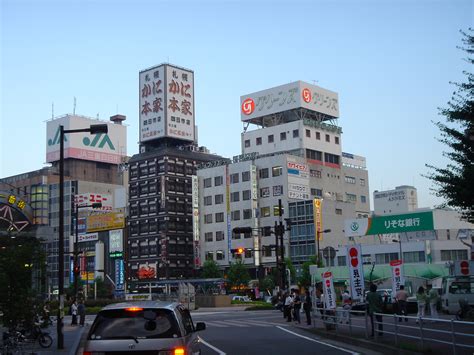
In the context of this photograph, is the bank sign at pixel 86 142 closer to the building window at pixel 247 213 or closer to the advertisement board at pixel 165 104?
the advertisement board at pixel 165 104

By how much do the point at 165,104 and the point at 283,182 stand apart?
33269mm

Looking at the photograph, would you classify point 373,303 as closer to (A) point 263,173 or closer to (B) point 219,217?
(A) point 263,173

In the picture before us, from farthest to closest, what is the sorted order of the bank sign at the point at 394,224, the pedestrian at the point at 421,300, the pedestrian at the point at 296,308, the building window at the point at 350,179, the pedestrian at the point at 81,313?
1. the building window at the point at 350,179
2. the bank sign at the point at 394,224
3. the pedestrian at the point at 81,313
4. the pedestrian at the point at 296,308
5. the pedestrian at the point at 421,300

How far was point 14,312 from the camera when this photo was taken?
19.4m

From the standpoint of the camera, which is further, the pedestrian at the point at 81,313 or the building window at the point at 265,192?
the building window at the point at 265,192

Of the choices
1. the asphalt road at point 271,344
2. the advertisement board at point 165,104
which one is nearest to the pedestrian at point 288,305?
the asphalt road at point 271,344

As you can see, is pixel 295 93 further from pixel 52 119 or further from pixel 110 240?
pixel 52 119

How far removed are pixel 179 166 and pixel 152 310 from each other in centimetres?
11527

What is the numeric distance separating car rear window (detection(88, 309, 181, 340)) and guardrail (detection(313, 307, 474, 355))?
624 centimetres

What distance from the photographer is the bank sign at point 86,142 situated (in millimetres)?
159375

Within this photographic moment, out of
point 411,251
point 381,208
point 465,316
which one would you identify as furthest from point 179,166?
point 465,316

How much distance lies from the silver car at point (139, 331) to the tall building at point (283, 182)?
3554 inches

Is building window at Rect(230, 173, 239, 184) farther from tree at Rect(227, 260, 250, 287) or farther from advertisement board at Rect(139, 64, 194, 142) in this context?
advertisement board at Rect(139, 64, 194, 142)

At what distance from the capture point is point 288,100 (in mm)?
115188
